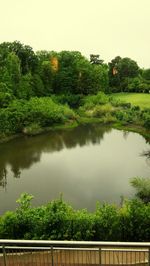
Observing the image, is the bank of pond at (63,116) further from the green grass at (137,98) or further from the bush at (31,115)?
the green grass at (137,98)

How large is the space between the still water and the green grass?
10.3 meters

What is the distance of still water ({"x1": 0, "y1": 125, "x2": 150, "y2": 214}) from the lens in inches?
852

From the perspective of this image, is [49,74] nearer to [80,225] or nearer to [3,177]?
[3,177]

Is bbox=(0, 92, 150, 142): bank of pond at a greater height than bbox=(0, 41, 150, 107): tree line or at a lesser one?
lesser

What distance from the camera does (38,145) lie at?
109ft

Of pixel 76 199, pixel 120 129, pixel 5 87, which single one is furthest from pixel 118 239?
pixel 5 87

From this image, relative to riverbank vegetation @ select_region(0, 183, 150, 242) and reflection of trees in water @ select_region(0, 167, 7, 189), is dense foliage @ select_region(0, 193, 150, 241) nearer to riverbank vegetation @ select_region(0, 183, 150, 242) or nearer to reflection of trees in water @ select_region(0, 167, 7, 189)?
riverbank vegetation @ select_region(0, 183, 150, 242)

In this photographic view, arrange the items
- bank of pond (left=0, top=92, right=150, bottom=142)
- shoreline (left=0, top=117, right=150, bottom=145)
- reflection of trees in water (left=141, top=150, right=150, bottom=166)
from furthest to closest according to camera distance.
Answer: bank of pond (left=0, top=92, right=150, bottom=142) < shoreline (left=0, top=117, right=150, bottom=145) < reflection of trees in water (left=141, top=150, right=150, bottom=166)

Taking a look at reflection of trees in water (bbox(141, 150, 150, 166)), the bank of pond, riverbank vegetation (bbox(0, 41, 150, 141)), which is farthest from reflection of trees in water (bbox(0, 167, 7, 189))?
reflection of trees in water (bbox(141, 150, 150, 166))

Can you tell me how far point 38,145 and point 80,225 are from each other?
20.7 meters

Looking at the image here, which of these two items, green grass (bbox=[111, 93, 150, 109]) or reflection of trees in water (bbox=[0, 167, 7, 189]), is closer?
reflection of trees in water (bbox=[0, 167, 7, 189])

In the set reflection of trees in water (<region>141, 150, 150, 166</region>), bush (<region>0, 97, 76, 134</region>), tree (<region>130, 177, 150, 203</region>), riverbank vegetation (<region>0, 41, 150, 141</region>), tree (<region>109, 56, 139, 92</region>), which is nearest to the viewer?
tree (<region>130, 177, 150, 203</region>)

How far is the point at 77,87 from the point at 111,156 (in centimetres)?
2423

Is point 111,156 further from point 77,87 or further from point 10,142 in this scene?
point 77,87
